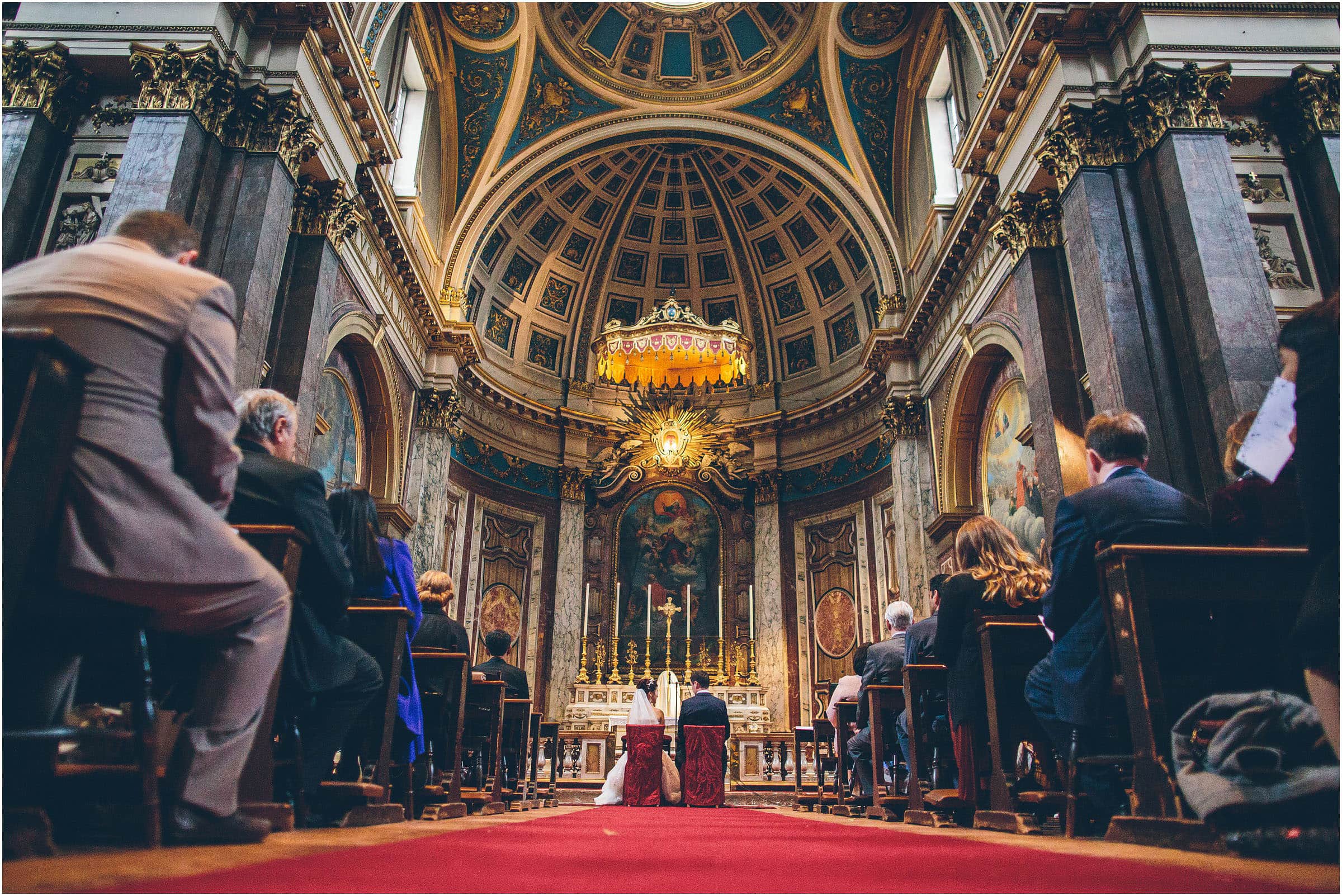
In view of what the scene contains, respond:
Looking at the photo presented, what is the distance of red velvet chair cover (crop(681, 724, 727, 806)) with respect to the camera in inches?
312

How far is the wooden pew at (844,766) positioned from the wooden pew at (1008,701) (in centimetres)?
249

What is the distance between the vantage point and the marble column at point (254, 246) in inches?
253

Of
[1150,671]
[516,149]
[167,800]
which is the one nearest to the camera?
[167,800]

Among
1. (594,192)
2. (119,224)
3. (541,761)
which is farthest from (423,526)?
(119,224)

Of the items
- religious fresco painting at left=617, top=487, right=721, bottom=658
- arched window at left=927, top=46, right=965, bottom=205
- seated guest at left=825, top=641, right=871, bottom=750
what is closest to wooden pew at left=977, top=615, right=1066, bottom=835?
seated guest at left=825, top=641, right=871, bottom=750

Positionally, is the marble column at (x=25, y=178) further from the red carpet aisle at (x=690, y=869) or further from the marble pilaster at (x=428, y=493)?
the red carpet aisle at (x=690, y=869)

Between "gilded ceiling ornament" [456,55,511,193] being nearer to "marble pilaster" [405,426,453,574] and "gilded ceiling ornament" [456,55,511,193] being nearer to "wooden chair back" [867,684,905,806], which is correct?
"marble pilaster" [405,426,453,574]

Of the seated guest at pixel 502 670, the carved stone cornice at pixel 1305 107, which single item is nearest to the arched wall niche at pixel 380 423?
the seated guest at pixel 502 670

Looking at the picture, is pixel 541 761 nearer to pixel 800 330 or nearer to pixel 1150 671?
pixel 800 330

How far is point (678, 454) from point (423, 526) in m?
5.17

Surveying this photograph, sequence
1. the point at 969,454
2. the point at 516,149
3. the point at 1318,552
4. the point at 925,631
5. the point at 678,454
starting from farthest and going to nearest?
the point at 678,454, the point at 516,149, the point at 969,454, the point at 925,631, the point at 1318,552

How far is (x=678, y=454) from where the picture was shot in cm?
1528

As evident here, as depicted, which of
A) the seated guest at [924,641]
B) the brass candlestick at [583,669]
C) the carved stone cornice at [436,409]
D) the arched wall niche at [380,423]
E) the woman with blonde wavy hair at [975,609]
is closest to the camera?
the woman with blonde wavy hair at [975,609]

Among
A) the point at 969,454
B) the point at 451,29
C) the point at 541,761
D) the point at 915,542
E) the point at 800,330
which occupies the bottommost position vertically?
the point at 541,761
